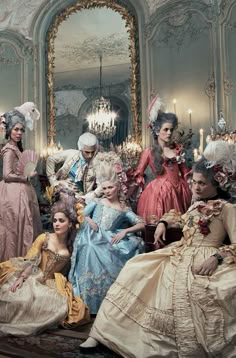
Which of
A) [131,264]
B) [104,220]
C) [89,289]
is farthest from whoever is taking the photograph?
[104,220]

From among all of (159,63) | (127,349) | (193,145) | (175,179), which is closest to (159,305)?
(127,349)

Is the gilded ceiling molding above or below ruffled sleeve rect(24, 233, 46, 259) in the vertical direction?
above

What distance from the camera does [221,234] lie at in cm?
287

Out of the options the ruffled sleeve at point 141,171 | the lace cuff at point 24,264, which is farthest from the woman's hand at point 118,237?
the ruffled sleeve at point 141,171

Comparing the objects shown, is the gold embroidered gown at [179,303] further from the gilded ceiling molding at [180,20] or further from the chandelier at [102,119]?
the gilded ceiling molding at [180,20]

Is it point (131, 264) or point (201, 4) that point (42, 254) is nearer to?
point (131, 264)

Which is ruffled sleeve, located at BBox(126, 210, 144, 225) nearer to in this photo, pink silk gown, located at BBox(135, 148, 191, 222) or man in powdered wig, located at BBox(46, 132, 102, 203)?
pink silk gown, located at BBox(135, 148, 191, 222)

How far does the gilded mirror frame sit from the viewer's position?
218 inches

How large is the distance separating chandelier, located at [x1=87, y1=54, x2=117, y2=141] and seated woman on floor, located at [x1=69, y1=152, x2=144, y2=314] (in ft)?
4.65

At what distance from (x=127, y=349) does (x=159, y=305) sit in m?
0.32

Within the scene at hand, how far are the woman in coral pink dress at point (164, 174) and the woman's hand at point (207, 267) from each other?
1670 mm

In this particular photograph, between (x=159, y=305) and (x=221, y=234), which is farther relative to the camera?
(x=221, y=234)

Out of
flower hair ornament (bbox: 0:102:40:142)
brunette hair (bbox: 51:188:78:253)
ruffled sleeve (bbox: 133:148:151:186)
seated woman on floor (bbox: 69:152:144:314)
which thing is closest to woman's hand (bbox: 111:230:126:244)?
seated woman on floor (bbox: 69:152:144:314)

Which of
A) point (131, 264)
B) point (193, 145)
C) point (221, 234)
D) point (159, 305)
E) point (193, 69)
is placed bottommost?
point (159, 305)
